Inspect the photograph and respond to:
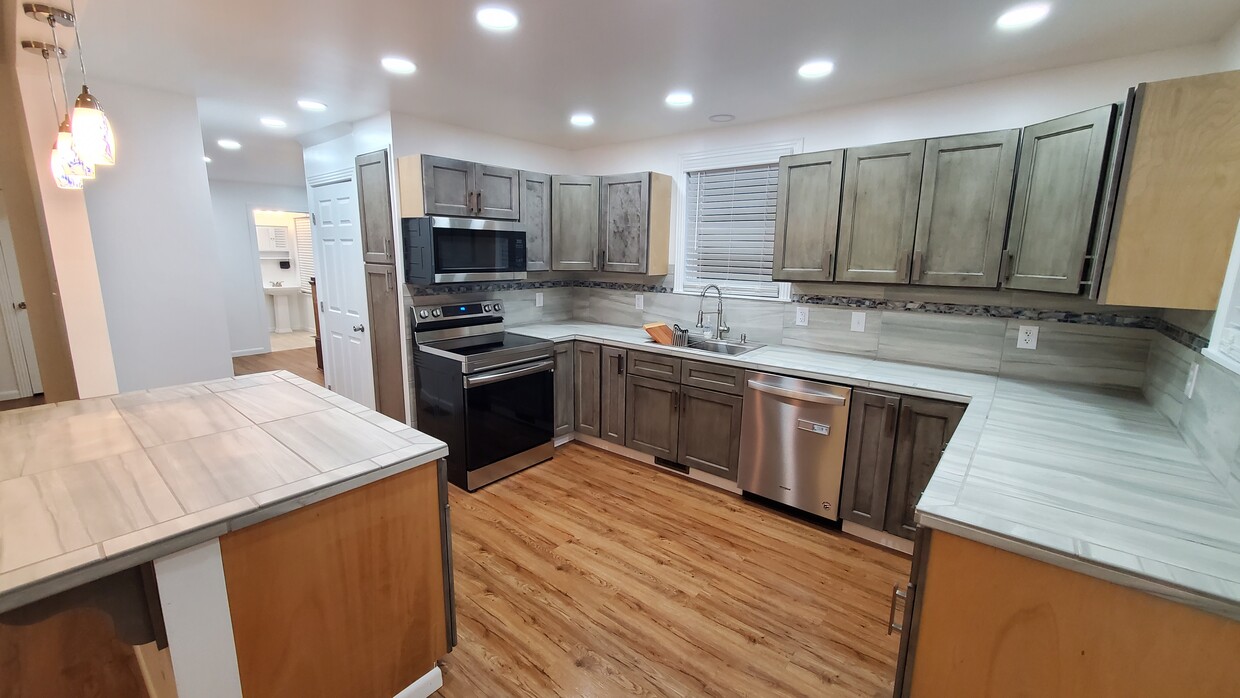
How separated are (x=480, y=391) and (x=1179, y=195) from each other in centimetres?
325

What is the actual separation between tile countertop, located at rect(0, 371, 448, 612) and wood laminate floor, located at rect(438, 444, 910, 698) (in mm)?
967

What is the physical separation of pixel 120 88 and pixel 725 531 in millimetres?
4416

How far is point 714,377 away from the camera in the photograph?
3098 millimetres

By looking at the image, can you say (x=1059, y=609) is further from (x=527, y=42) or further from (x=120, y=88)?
(x=120, y=88)

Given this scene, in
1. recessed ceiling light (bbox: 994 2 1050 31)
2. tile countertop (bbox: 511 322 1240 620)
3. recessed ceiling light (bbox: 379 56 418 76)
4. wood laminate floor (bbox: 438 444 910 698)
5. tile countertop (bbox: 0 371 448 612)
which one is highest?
recessed ceiling light (bbox: 379 56 418 76)

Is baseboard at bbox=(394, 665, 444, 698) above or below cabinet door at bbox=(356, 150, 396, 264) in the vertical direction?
below

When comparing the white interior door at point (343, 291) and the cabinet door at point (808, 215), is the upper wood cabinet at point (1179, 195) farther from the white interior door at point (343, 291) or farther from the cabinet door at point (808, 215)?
the white interior door at point (343, 291)

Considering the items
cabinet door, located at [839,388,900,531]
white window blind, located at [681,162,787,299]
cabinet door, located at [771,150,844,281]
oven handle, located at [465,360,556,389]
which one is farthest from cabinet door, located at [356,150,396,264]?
cabinet door, located at [839,388,900,531]

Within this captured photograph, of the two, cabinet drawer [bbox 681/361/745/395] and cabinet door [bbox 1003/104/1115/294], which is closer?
cabinet door [bbox 1003/104/1115/294]

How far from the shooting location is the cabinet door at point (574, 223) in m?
3.91

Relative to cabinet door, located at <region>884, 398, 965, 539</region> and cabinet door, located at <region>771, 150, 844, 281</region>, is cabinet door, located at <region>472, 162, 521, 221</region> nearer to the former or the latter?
cabinet door, located at <region>771, 150, 844, 281</region>

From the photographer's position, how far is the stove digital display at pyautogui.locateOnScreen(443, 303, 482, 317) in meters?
3.57

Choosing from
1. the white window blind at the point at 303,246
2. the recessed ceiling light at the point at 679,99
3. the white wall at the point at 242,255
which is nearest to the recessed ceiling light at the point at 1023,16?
the recessed ceiling light at the point at 679,99

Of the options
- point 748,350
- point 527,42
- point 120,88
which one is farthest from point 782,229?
point 120,88
